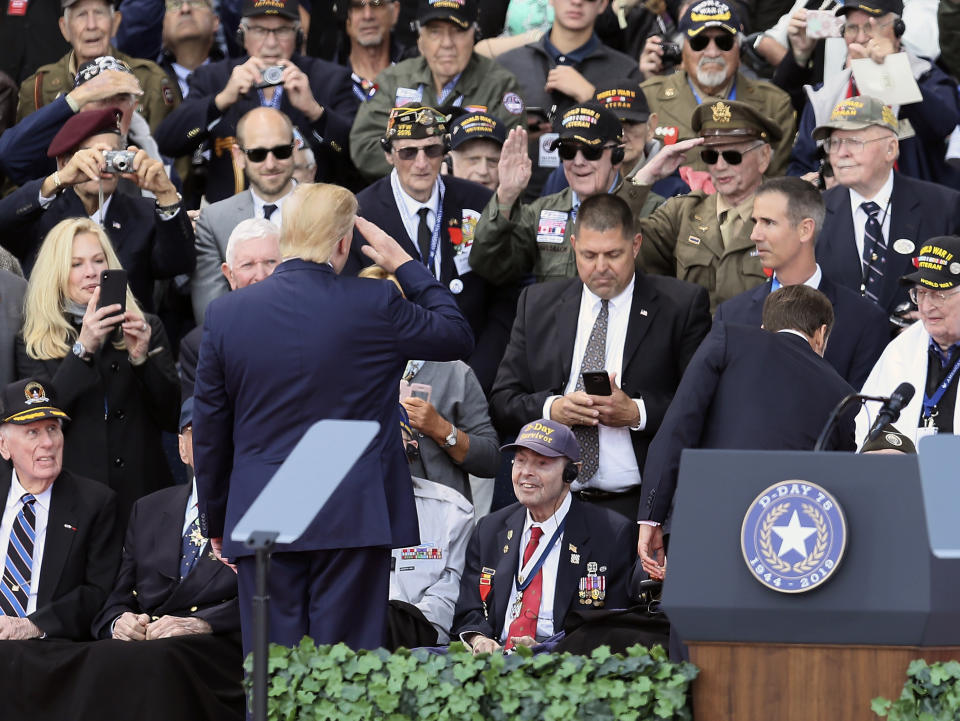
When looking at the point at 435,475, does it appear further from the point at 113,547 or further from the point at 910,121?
the point at 910,121

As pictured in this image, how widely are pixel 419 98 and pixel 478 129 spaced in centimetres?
67

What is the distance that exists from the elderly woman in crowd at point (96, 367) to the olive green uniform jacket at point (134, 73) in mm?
2186

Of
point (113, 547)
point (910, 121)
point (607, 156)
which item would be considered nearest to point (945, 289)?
point (607, 156)

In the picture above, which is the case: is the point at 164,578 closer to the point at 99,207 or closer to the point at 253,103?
the point at 99,207

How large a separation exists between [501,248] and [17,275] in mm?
2357

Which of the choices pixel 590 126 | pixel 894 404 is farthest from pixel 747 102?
pixel 894 404

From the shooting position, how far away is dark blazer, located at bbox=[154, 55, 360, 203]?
9.02 metres

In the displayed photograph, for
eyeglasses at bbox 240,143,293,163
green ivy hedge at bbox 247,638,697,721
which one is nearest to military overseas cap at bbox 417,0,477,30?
eyeglasses at bbox 240,143,293,163

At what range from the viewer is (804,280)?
7.09 metres

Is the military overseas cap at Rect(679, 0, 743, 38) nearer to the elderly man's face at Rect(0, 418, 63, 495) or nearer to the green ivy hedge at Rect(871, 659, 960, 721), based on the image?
the elderly man's face at Rect(0, 418, 63, 495)

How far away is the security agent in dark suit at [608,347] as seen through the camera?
6973 millimetres

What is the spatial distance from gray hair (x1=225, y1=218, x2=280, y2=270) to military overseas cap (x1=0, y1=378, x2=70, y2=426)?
96 cm

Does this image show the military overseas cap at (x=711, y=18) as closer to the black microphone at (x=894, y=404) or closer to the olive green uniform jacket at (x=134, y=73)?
the olive green uniform jacket at (x=134, y=73)

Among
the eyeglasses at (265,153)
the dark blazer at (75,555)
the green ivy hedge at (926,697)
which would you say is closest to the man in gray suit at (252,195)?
the eyeglasses at (265,153)
